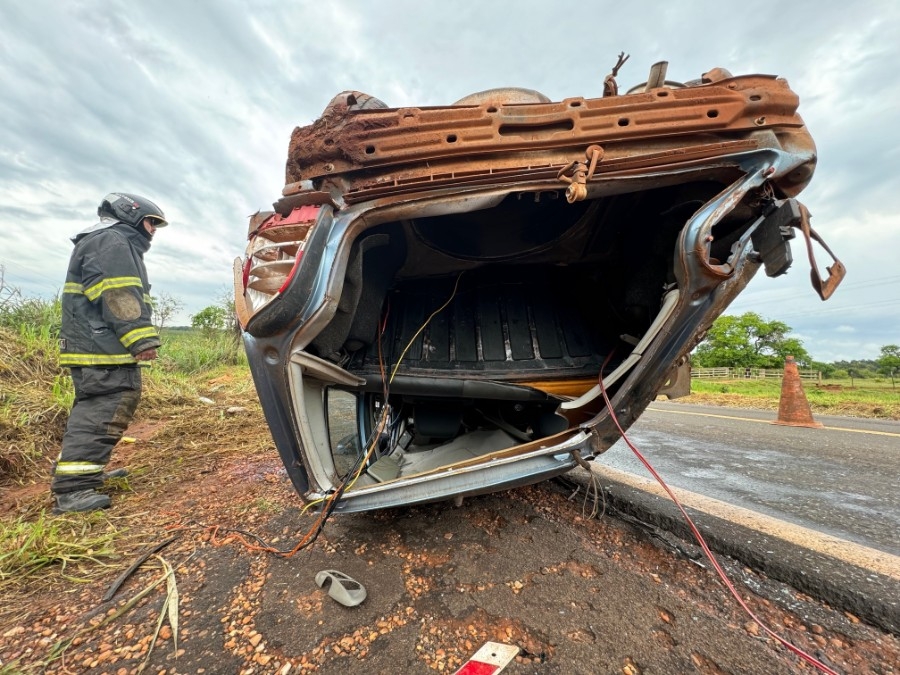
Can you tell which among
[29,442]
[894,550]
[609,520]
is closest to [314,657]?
[609,520]

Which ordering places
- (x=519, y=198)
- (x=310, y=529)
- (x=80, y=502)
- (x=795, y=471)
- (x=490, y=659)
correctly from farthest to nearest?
(x=795, y=471)
(x=80, y=502)
(x=310, y=529)
(x=519, y=198)
(x=490, y=659)

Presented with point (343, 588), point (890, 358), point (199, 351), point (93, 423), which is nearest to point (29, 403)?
point (93, 423)

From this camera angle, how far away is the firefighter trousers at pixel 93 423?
6.67 ft

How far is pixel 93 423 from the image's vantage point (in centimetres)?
214

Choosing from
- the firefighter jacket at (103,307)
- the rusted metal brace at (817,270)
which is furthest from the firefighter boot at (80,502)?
the rusted metal brace at (817,270)

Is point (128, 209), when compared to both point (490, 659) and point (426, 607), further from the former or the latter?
point (490, 659)

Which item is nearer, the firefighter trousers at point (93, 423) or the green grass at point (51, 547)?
the green grass at point (51, 547)

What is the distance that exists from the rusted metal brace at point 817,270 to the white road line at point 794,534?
0.98 m

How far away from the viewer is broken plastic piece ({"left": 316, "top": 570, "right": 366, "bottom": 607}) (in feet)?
3.92

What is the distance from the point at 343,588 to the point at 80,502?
1.77 m

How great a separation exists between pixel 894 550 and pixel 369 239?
8.59 feet

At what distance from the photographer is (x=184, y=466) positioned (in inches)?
109

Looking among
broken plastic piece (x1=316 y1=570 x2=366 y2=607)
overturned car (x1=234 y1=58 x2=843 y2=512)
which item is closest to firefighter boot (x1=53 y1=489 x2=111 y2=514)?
overturned car (x1=234 y1=58 x2=843 y2=512)

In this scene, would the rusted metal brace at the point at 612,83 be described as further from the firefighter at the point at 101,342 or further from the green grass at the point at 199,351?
the green grass at the point at 199,351
